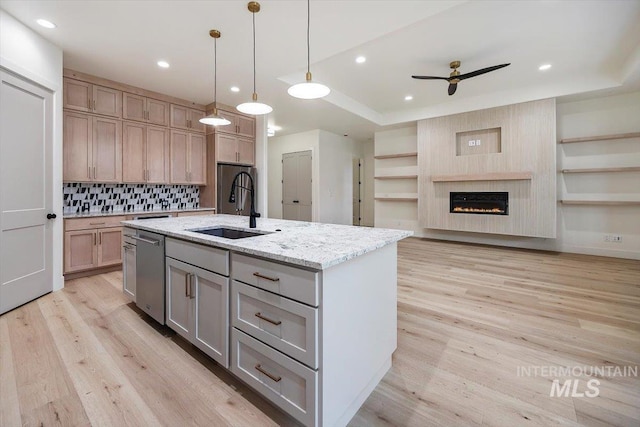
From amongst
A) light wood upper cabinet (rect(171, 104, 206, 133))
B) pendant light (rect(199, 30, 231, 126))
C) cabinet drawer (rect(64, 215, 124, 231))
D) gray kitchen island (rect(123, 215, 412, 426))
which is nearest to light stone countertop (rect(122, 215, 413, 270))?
gray kitchen island (rect(123, 215, 412, 426))

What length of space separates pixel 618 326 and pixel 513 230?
122 inches

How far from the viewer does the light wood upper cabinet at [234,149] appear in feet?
15.9

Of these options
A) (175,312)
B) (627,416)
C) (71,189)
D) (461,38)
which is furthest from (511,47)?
(71,189)

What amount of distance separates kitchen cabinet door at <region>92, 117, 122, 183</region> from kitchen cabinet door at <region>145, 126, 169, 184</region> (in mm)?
381

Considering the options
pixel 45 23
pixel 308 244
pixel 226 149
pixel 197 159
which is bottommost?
pixel 308 244

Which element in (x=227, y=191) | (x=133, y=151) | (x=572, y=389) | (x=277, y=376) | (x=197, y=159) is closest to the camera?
(x=277, y=376)

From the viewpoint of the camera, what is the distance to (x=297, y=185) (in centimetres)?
747

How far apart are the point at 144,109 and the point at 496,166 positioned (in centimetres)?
628

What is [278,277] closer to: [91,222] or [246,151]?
[91,222]

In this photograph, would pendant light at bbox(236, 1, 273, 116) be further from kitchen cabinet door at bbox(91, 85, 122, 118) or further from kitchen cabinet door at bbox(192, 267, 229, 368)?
kitchen cabinet door at bbox(91, 85, 122, 118)

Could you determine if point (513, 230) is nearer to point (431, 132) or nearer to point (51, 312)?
point (431, 132)

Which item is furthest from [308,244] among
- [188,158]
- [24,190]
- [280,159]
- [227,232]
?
[280,159]
